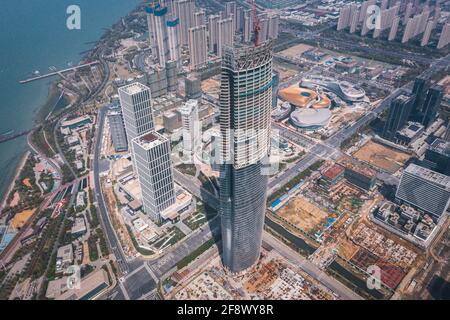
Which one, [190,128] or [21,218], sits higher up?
[190,128]

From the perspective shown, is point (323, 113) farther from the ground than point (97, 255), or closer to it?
farther from the ground

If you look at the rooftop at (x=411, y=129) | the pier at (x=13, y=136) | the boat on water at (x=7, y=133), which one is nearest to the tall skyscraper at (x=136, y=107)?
the pier at (x=13, y=136)

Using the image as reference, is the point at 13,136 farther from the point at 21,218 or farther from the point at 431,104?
the point at 431,104

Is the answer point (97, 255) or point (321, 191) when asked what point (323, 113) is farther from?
point (97, 255)

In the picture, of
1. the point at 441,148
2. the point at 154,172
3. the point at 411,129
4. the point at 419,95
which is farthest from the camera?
the point at 411,129

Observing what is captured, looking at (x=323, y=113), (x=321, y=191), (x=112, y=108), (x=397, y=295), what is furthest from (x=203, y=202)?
(x=323, y=113)

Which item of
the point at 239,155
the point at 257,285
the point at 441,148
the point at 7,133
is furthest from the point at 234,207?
the point at 7,133

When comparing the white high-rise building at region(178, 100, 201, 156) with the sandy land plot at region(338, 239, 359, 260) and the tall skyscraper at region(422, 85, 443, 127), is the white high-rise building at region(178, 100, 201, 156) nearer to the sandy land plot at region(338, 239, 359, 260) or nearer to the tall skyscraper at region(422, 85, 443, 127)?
the sandy land plot at region(338, 239, 359, 260)
